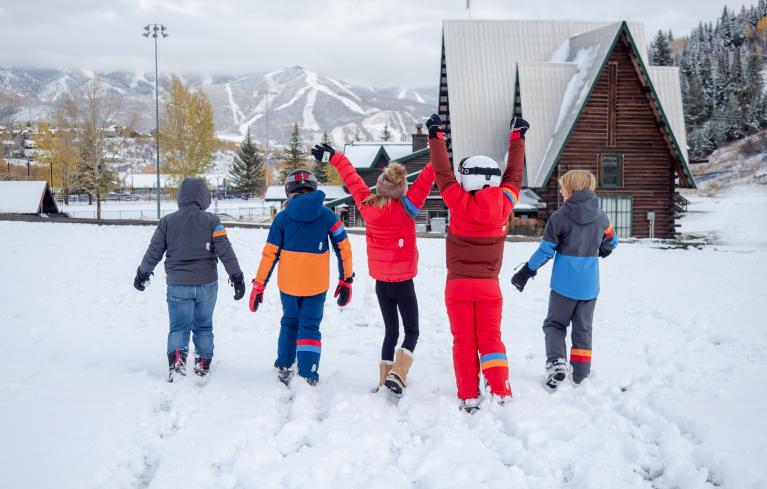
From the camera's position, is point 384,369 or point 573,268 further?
point 384,369

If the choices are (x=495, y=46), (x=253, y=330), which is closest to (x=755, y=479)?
(x=253, y=330)

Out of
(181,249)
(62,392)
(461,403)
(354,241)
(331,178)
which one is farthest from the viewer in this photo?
(331,178)

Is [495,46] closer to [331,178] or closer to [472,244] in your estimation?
[472,244]

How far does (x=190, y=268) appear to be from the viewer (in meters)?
5.40

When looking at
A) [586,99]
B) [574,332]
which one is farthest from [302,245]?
[586,99]

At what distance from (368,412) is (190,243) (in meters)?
2.30

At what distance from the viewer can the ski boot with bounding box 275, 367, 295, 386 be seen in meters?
5.34

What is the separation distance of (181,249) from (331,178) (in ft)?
198

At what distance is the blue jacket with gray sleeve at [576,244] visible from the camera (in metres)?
5.11

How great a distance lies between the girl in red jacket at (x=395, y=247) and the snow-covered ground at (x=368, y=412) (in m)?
0.45

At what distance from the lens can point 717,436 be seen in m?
3.81

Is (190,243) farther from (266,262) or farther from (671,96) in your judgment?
(671,96)

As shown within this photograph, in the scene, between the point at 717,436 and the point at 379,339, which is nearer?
the point at 717,436

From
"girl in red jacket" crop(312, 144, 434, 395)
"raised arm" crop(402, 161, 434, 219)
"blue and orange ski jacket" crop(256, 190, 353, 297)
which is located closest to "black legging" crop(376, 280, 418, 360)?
"girl in red jacket" crop(312, 144, 434, 395)
